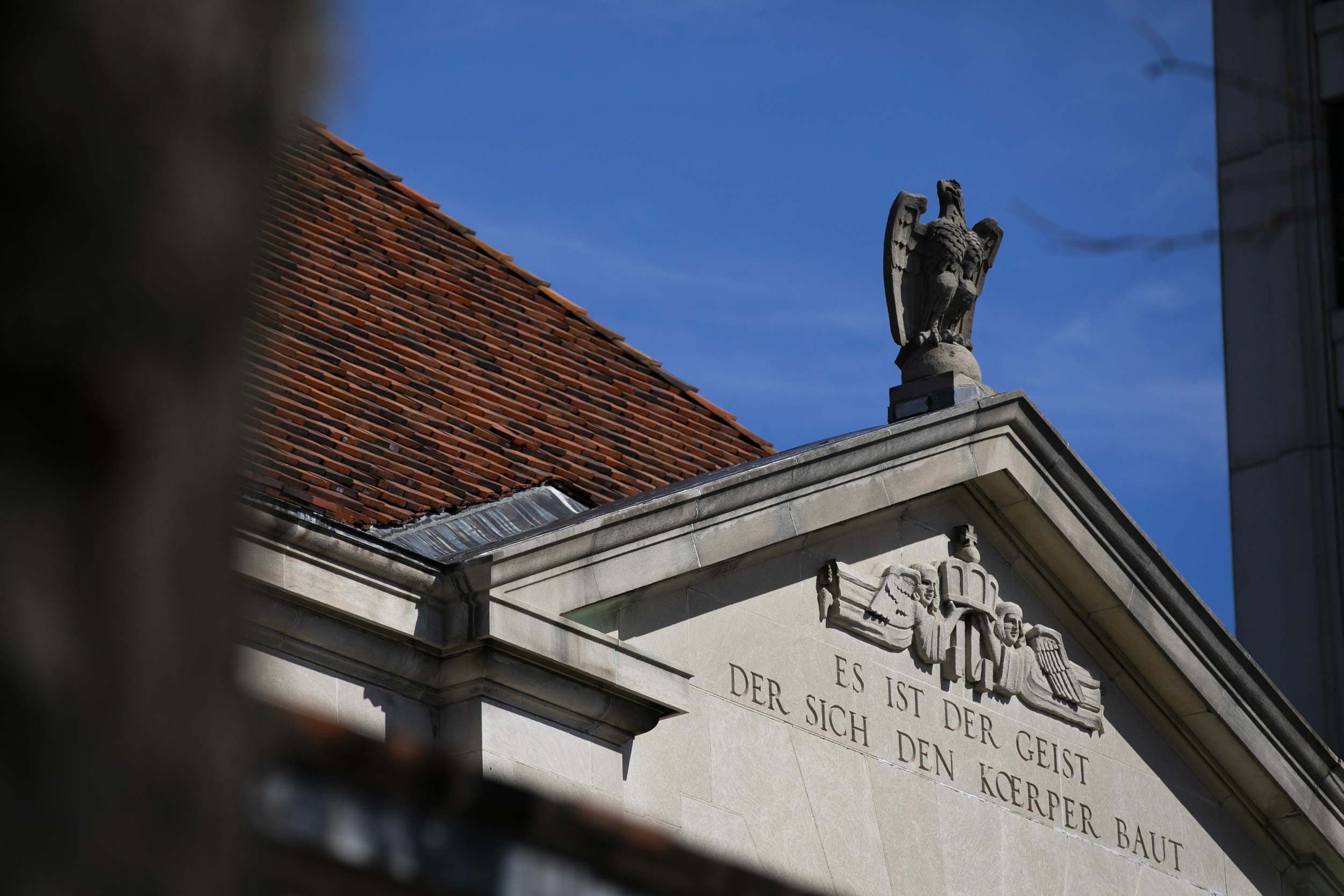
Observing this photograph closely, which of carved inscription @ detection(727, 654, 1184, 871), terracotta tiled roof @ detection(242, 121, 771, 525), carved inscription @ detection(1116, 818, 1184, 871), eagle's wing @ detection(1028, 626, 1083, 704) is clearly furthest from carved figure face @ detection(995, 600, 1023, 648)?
terracotta tiled roof @ detection(242, 121, 771, 525)

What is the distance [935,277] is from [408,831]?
36.3 feet

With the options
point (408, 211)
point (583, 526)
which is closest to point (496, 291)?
point (408, 211)

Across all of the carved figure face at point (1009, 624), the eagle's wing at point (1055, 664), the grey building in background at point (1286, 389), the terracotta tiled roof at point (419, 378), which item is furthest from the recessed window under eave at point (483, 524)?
A: the grey building in background at point (1286, 389)

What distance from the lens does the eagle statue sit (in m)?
13.0

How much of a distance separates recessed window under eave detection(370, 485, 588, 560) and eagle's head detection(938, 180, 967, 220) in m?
3.15

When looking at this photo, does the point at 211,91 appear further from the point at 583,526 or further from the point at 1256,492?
the point at 1256,492

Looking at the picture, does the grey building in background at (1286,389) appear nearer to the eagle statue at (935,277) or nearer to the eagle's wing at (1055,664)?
the eagle statue at (935,277)

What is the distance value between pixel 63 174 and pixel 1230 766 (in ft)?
43.4

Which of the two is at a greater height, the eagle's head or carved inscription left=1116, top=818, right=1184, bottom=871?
the eagle's head

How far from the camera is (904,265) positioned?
43.5 ft

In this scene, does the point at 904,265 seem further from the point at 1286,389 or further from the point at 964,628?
the point at 1286,389

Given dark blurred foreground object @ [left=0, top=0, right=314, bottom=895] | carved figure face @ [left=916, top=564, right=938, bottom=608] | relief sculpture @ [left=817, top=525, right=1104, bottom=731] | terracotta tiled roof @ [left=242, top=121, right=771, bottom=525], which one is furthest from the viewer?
carved figure face @ [left=916, top=564, right=938, bottom=608]

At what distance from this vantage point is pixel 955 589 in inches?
491

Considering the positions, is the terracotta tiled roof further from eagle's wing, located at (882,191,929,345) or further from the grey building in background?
the grey building in background
